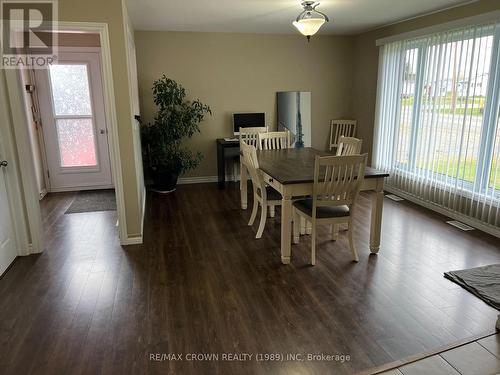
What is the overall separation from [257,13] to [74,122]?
3.07m

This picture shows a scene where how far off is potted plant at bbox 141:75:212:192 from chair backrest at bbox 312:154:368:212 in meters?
2.82

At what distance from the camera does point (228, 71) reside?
18.8ft

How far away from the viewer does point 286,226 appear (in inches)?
117

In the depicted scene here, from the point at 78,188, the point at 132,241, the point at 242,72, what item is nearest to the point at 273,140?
the point at 242,72

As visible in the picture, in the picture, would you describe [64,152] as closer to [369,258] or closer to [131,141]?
[131,141]

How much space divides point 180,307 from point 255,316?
52 centimetres

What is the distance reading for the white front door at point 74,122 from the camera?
5113 mm

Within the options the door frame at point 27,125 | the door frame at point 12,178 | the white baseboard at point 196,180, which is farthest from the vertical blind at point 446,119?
the door frame at point 12,178

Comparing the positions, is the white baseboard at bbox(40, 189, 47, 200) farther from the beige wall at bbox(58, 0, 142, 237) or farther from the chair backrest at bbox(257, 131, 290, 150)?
the chair backrest at bbox(257, 131, 290, 150)

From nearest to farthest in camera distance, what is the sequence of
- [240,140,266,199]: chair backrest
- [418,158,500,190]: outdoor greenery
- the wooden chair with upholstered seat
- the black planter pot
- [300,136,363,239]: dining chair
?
[240,140,266,199]: chair backrest < [300,136,363,239]: dining chair < [418,158,500,190]: outdoor greenery < the wooden chair with upholstered seat < the black planter pot

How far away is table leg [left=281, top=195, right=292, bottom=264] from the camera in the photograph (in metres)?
2.93

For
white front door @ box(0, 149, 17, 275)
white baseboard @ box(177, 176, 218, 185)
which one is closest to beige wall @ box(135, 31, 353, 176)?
white baseboard @ box(177, 176, 218, 185)

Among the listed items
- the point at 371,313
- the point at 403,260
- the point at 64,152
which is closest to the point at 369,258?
the point at 403,260

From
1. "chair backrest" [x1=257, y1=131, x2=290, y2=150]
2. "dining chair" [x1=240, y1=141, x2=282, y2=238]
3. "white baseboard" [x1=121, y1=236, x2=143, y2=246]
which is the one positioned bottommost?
"white baseboard" [x1=121, y1=236, x2=143, y2=246]
